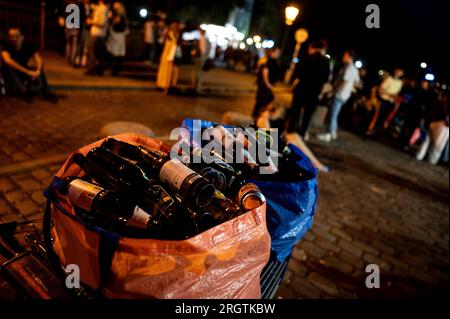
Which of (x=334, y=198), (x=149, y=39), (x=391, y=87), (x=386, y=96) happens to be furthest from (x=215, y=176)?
(x=149, y=39)

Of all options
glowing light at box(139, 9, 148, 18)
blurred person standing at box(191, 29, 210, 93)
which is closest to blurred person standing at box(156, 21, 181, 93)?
blurred person standing at box(191, 29, 210, 93)

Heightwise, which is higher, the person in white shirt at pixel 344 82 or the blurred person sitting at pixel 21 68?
the person in white shirt at pixel 344 82

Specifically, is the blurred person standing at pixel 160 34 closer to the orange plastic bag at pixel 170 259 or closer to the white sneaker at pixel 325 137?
the white sneaker at pixel 325 137

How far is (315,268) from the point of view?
363 centimetres

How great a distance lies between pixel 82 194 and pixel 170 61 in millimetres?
9123

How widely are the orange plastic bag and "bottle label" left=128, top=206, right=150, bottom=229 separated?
17 centimetres

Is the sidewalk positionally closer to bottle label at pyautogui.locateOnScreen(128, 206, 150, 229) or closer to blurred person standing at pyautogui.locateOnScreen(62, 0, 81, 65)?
blurred person standing at pyautogui.locateOnScreen(62, 0, 81, 65)

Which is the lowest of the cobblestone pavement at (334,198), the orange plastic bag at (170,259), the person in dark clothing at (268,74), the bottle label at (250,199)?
the cobblestone pavement at (334,198)

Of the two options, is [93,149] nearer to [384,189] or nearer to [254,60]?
[384,189]

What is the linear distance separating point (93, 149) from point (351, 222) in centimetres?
431

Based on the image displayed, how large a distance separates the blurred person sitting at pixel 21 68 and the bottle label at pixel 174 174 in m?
6.06

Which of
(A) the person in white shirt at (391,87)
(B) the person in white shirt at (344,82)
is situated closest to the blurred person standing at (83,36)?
(B) the person in white shirt at (344,82)

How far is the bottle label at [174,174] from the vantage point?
5.19ft

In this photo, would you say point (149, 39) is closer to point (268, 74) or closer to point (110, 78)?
point (110, 78)
